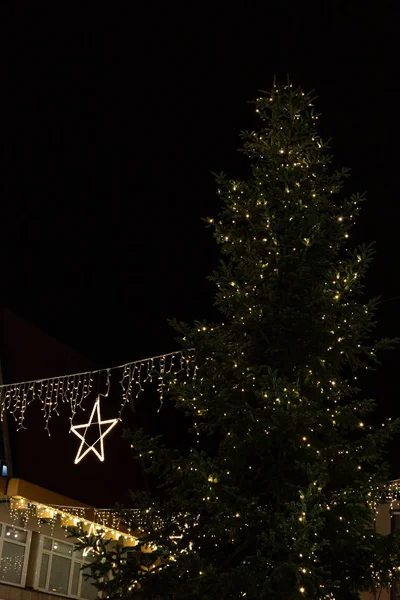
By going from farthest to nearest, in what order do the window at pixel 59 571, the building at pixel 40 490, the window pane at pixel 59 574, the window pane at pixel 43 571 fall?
the window pane at pixel 59 574, the window at pixel 59 571, the window pane at pixel 43 571, the building at pixel 40 490

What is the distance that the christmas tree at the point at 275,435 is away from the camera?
24.7 ft

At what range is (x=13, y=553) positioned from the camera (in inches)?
663

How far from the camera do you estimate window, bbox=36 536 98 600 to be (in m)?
A: 17.5

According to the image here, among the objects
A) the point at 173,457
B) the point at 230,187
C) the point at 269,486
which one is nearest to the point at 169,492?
the point at 173,457

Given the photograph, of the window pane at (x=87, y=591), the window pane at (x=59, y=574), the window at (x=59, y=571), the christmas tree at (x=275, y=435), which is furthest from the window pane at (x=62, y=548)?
the christmas tree at (x=275, y=435)

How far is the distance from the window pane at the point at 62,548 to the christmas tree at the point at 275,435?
1044 cm

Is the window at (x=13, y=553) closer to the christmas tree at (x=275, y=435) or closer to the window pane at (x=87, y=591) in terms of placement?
the window pane at (x=87, y=591)

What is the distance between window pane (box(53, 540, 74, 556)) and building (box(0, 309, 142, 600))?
0.02 m

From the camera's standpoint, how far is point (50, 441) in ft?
59.8

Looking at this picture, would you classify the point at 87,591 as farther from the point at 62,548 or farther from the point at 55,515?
the point at 55,515

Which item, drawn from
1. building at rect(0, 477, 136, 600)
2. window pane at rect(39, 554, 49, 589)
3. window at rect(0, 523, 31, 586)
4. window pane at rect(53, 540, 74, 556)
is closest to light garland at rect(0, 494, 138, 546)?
building at rect(0, 477, 136, 600)

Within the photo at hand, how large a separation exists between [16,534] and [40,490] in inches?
44.6

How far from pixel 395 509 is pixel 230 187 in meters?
8.90

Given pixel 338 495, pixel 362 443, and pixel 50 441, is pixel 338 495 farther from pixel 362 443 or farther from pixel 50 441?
pixel 50 441
